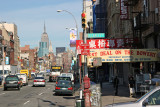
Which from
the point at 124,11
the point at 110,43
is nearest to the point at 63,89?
the point at 110,43

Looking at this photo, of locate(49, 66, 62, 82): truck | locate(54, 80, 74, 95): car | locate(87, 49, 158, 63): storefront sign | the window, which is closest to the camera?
the window

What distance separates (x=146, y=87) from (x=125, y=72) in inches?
→ 833

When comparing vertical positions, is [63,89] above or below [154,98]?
below

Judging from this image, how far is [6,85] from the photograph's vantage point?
36438 millimetres

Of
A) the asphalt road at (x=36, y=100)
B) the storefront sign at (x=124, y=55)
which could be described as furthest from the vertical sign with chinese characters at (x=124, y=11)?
the asphalt road at (x=36, y=100)

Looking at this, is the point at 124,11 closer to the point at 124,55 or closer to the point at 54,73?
the point at 124,55

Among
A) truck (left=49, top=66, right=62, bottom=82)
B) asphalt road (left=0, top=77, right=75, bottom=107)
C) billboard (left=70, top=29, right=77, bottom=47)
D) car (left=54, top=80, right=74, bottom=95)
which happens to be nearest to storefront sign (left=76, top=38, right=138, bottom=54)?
billboard (left=70, top=29, right=77, bottom=47)

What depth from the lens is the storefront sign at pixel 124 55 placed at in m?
25.8

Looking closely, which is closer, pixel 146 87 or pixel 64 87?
pixel 146 87

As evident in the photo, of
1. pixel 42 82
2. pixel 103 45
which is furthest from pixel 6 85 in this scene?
pixel 103 45

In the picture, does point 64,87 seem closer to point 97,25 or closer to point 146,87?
point 146,87

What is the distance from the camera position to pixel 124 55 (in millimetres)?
25828

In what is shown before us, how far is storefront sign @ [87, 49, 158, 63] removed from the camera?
25.8 metres

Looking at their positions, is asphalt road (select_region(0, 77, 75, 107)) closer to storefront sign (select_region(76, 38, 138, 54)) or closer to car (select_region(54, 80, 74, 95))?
car (select_region(54, 80, 74, 95))
